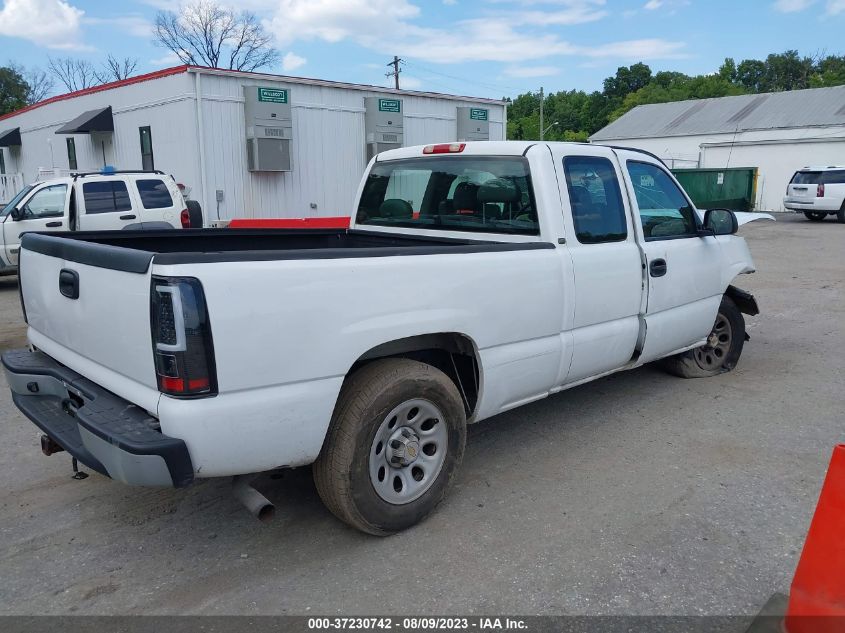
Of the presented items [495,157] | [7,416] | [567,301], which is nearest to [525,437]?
[567,301]

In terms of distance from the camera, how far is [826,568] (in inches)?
102

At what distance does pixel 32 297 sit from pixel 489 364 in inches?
98.8

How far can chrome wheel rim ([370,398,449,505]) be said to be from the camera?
340 centimetres

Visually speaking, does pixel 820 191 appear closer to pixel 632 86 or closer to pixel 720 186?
pixel 720 186

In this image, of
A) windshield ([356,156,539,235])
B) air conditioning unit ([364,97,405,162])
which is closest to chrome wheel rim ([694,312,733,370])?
windshield ([356,156,539,235])

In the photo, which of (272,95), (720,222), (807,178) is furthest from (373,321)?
(807,178)

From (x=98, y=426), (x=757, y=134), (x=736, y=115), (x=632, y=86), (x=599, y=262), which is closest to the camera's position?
(x=98, y=426)

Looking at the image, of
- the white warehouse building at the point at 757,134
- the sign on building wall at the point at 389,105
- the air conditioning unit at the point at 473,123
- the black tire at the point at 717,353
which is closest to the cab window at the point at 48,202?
the sign on building wall at the point at 389,105

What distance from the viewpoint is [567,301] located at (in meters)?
4.18

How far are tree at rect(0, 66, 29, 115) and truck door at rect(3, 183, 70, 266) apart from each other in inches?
1733

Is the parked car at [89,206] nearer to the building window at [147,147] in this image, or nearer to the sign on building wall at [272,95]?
the sign on building wall at [272,95]

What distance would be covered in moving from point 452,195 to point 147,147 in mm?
13824

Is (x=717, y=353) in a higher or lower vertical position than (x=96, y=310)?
lower

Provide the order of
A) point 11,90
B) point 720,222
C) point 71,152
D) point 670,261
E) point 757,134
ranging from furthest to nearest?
1. point 11,90
2. point 757,134
3. point 71,152
4. point 720,222
5. point 670,261
